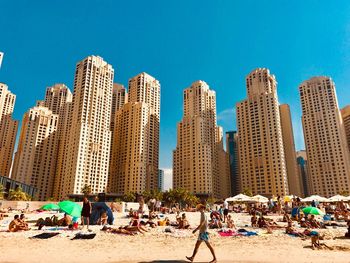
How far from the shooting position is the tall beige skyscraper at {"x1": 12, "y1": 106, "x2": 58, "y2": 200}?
120 m

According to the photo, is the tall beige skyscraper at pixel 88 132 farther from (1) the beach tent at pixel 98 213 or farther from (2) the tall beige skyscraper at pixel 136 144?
(1) the beach tent at pixel 98 213

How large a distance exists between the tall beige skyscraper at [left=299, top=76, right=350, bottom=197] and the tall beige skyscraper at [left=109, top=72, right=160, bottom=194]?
74723 millimetres

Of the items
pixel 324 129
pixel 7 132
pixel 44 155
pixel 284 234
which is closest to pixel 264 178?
pixel 324 129

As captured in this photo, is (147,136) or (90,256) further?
(147,136)

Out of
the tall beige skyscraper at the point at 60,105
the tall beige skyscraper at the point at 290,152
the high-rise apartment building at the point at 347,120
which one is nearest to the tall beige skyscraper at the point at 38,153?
the tall beige skyscraper at the point at 60,105

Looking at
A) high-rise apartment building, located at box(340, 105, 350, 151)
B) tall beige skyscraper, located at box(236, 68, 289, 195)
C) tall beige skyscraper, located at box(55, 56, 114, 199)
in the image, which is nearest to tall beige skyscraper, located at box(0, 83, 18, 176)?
tall beige skyscraper, located at box(55, 56, 114, 199)

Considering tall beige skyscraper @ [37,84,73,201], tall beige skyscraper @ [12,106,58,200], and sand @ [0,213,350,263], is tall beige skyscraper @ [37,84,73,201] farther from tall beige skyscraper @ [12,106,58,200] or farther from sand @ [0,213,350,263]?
sand @ [0,213,350,263]

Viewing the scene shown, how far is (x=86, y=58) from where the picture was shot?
127m

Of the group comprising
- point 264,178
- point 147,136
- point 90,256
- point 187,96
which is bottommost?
point 90,256

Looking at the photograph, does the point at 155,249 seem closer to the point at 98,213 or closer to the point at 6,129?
the point at 98,213

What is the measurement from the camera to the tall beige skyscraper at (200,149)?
412 feet

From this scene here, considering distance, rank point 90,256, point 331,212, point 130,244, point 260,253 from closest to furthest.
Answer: point 90,256, point 260,253, point 130,244, point 331,212

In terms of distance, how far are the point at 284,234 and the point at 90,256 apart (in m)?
12.2

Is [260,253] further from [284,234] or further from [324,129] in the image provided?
[324,129]
